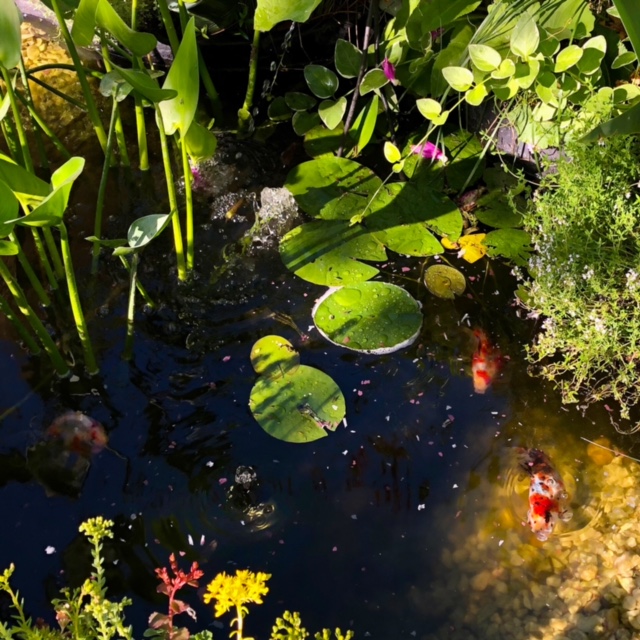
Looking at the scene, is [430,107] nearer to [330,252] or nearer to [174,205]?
[330,252]

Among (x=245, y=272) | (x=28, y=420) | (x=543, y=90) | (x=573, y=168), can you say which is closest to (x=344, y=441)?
(x=245, y=272)

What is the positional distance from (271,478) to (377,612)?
324 millimetres

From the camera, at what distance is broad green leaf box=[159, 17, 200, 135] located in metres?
1.15

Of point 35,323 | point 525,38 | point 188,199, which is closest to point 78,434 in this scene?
point 35,323

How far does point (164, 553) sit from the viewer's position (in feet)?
4.15

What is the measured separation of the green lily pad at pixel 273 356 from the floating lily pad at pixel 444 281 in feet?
1.35

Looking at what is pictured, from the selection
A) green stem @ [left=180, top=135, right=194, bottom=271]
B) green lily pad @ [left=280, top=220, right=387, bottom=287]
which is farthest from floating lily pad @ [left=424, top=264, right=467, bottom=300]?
green stem @ [left=180, top=135, right=194, bottom=271]

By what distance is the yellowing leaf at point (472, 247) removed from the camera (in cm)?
179

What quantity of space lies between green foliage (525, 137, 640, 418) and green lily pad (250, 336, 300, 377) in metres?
0.55

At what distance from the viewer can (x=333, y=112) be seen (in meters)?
1.87

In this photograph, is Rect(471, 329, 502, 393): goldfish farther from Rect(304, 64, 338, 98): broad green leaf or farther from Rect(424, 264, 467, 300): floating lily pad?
Rect(304, 64, 338, 98): broad green leaf

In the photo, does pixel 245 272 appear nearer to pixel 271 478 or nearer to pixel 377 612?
pixel 271 478

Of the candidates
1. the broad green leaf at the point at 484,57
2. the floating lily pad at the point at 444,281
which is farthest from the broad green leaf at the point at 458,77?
the floating lily pad at the point at 444,281

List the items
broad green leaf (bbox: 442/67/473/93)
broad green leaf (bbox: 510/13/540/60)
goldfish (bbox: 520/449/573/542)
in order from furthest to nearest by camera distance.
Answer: broad green leaf (bbox: 442/67/473/93) < broad green leaf (bbox: 510/13/540/60) < goldfish (bbox: 520/449/573/542)
